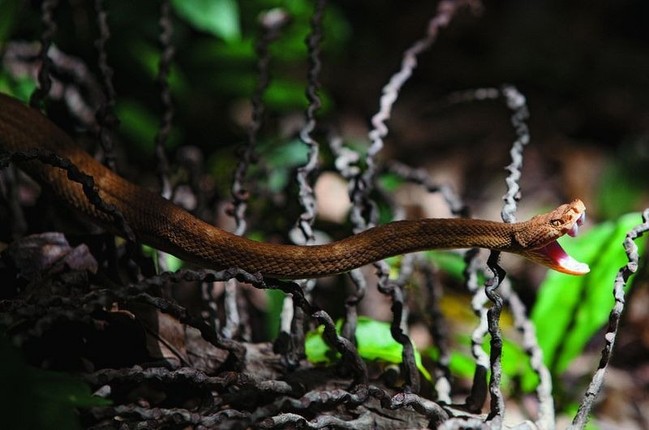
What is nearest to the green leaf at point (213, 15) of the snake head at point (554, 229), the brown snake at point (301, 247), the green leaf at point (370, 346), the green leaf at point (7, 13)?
the green leaf at point (7, 13)

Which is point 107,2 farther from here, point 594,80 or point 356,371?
point 594,80

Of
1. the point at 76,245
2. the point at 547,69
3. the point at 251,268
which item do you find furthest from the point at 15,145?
the point at 547,69

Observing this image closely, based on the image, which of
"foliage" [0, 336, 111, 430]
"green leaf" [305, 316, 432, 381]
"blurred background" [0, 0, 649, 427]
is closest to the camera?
"foliage" [0, 336, 111, 430]

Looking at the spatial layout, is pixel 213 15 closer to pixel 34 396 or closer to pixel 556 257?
pixel 556 257

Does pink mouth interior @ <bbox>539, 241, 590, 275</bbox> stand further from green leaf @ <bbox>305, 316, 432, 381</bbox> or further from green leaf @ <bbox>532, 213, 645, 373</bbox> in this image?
green leaf @ <bbox>305, 316, 432, 381</bbox>

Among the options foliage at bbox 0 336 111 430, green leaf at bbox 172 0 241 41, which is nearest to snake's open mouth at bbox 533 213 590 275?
foliage at bbox 0 336 111 430

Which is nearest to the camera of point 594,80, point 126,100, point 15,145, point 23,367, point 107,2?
point 23,367
